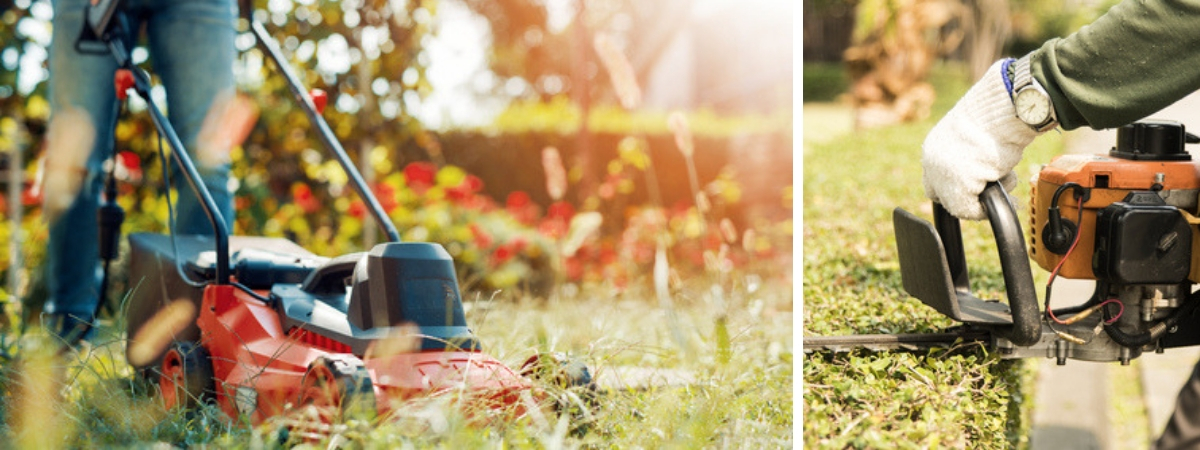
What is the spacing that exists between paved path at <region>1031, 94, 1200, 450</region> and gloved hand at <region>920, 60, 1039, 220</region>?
1103 millimetres

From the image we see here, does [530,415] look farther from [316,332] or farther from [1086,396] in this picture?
[1086,396]

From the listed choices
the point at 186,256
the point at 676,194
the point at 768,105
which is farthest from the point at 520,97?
the point at 186,256

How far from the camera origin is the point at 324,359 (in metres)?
1.89

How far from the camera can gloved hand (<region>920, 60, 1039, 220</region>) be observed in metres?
1.92

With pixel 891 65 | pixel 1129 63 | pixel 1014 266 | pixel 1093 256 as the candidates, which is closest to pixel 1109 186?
pixel 1093 256

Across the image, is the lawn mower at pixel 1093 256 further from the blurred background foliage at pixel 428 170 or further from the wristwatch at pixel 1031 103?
the blurred background foliage at pixel 428 170

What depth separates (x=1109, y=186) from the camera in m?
2.08

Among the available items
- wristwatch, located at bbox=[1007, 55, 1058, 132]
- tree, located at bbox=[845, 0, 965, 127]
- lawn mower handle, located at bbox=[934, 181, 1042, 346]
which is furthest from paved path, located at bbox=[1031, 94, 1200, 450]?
tree, located at bbox=[845, 0, 965, 127]

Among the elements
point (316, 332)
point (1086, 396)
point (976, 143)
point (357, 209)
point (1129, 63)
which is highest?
point (1129, 63)

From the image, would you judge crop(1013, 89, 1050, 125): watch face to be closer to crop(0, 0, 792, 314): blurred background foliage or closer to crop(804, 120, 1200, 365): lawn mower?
crop(804, 120, 1200, 365): lawn mower

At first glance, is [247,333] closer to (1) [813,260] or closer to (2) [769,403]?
(2) [769,403]

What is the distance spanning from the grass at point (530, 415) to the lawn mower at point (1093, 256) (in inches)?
10.3

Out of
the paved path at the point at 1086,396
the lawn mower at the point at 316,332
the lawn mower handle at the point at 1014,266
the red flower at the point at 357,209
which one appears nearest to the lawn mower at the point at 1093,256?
the lawn mower handle at the point at 1014,266

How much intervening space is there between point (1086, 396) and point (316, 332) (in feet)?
8.63
